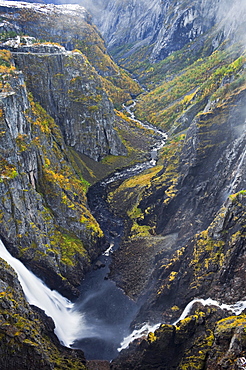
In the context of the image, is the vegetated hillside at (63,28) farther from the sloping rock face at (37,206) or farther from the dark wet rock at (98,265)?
the dark wet rock at (98,265)

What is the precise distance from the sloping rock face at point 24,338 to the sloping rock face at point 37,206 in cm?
1112

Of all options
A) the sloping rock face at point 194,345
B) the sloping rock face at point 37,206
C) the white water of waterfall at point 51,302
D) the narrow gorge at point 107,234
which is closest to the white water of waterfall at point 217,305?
the narrow gorge at point 107,234

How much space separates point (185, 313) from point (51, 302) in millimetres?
20978

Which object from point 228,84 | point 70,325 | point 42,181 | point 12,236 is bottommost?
point 70,325

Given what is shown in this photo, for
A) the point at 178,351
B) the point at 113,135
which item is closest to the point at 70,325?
the point at 178,351

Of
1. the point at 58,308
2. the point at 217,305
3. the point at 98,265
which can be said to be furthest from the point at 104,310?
the point at 217,305

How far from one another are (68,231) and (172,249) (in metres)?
21.2

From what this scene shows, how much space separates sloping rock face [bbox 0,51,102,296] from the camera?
53375 mm

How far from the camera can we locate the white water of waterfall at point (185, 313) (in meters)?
35.8

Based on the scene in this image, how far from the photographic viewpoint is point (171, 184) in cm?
7381

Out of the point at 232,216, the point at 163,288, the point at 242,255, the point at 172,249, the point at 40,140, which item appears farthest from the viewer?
the point at 40,140

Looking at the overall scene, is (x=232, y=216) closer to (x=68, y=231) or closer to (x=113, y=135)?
(x=68, y=231)

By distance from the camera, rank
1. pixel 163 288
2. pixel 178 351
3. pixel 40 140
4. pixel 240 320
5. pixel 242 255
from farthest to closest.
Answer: pixel 40 140 < pixel 163 288 < pixel 242 255 < pixel 178 351 < pixel 240 320

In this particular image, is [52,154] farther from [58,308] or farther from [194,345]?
[194,345]
